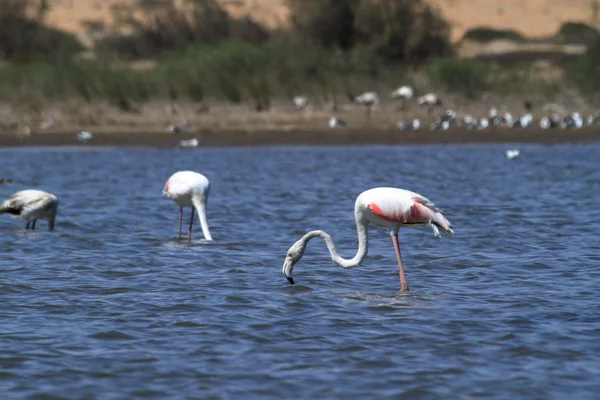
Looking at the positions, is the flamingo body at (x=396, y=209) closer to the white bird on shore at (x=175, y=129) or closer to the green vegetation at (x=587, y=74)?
the white bird on shore at (x=175, y=129)

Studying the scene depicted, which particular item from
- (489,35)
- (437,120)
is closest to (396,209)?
(437,120)

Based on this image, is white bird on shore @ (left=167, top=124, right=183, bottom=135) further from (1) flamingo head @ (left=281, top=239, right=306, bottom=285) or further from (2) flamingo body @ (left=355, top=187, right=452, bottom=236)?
(1) flamingo head @ (left=281, top=239, right=306, bottom=285)

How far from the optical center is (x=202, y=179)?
12.4m

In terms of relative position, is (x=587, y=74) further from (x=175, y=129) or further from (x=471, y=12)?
(x=471, y=12)

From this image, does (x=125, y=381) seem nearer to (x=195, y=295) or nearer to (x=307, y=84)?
(x=195, y=295)

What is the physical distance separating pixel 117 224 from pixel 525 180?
8.27 m

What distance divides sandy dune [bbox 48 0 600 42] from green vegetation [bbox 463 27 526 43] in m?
1.70

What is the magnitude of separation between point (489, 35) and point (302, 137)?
111ft

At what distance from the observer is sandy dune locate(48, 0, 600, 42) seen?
2422 inches

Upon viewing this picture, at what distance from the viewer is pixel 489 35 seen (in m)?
57.2

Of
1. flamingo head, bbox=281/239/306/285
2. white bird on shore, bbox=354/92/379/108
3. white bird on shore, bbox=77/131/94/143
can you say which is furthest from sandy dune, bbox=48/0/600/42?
flamingo head, bbox=281/239/306/285

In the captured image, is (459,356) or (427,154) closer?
(459,356)

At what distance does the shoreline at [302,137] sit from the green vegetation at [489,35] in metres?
30.1

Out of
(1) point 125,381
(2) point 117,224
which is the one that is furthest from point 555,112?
(1) point 125,381
